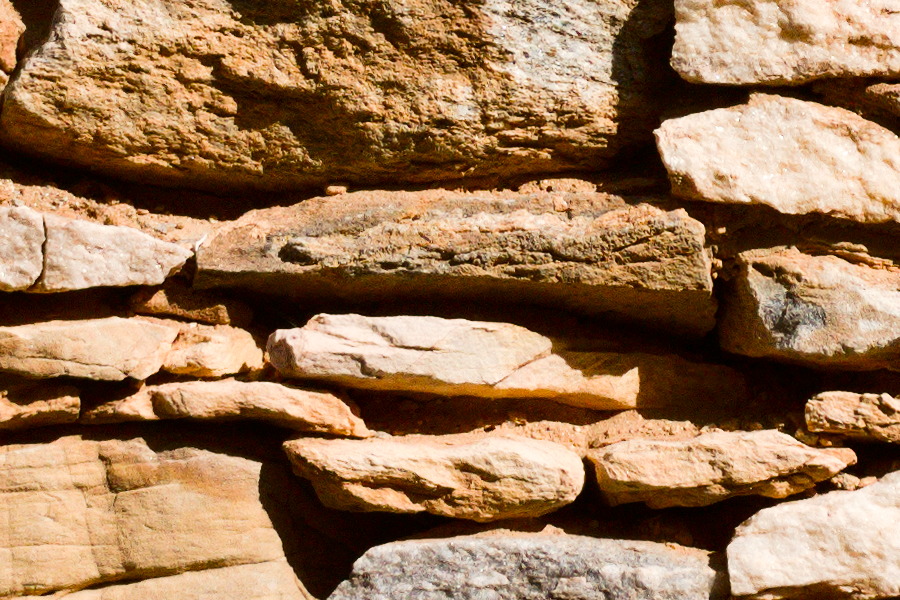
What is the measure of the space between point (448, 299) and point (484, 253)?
0.84ft

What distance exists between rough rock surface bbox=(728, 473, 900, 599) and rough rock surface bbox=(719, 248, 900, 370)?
0.35 m

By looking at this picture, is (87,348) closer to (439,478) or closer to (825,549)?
(439,478)

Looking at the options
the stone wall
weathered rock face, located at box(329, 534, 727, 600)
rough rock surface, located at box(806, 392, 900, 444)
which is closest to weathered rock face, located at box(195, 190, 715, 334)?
the stone wall

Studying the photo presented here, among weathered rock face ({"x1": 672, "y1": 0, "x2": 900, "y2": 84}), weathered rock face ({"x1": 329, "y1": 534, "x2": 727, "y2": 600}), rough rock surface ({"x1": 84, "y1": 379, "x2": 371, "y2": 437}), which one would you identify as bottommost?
weathered rock face ({"x1": 329, "y1": 534, "x2": 727, "y2": 600})

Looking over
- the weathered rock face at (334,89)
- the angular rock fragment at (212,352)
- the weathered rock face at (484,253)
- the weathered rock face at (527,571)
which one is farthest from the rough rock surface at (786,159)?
the angular rock fragment at (212,352)

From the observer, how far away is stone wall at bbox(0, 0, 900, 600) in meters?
2.22

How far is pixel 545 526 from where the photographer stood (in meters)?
2.39

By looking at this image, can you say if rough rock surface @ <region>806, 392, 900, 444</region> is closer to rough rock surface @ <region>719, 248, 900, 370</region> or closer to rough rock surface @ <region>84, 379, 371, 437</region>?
rough rock surface @ <region>719, 248, 900, 370</region>

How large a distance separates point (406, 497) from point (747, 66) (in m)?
1.47

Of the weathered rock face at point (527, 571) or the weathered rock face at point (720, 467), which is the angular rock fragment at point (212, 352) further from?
the weathered rock face at point (720, 467)

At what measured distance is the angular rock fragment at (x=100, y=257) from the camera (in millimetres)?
2189

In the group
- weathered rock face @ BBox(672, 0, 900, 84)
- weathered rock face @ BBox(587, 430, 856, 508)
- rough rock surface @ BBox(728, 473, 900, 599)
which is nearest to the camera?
rough rock surface @ BBox(728, 473, 900, 599)

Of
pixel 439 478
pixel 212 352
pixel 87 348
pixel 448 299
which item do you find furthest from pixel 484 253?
pixel 87 348

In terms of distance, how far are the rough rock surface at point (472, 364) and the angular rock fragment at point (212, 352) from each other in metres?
0.10
